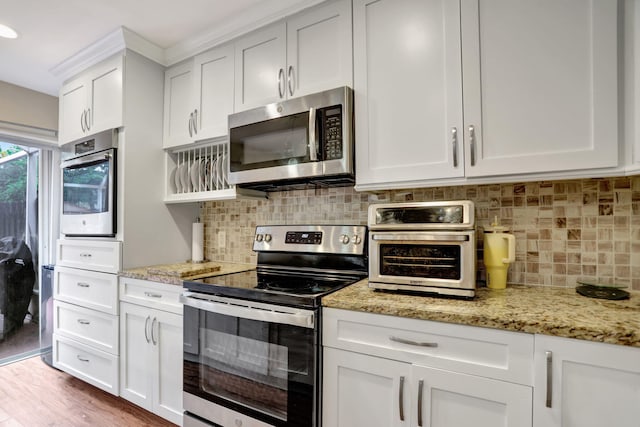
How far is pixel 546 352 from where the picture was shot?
0.95 meters

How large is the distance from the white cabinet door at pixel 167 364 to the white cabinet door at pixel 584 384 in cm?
166

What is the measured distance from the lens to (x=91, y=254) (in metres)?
2.21

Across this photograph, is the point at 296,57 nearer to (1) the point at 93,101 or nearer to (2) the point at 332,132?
(2) the point at 332,132

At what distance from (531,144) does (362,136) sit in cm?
69

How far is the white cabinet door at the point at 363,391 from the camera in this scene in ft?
3.72

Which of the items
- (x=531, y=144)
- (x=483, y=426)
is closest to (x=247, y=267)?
(x=483, y=426)

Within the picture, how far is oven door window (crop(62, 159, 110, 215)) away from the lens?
2.15 meters

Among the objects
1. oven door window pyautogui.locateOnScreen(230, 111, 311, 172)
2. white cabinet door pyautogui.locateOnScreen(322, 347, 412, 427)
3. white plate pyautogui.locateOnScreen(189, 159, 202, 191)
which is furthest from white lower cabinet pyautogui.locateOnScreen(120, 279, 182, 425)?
white cabinet door pyautogui.locateOnScreen(322, 347, 412, 427)

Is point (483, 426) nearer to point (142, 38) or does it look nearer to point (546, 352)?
point (546, 352)

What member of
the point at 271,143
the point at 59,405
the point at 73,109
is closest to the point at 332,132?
the point at 271,143

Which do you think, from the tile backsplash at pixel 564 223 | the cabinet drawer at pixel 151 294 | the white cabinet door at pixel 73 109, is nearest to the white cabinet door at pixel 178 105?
the white cabinet door at pixel 73 109

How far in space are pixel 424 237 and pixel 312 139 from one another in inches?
27.8

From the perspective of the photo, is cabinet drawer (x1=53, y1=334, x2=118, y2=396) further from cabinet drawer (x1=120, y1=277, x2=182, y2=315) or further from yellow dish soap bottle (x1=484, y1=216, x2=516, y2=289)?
yellow dish soap bottle (x1=484, y1=216, x2=516, y2=289)

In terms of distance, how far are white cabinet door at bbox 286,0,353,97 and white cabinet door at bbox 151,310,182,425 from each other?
1.45m
